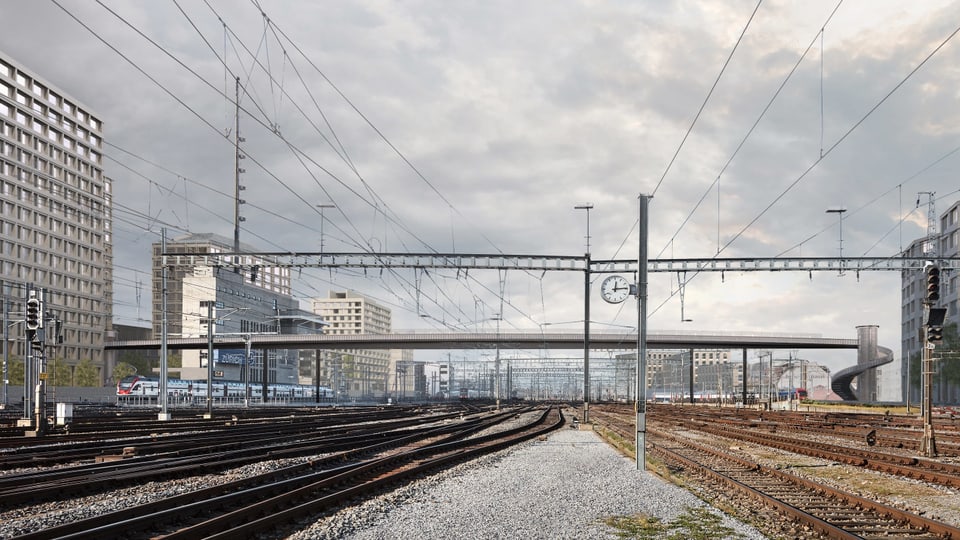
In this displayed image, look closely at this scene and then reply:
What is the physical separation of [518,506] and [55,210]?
13654 cm

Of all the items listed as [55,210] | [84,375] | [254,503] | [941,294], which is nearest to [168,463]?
[254,503]

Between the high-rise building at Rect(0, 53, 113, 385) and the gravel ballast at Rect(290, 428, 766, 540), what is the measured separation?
104092mm

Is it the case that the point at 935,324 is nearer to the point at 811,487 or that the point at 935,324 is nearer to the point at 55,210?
the point at 811,487

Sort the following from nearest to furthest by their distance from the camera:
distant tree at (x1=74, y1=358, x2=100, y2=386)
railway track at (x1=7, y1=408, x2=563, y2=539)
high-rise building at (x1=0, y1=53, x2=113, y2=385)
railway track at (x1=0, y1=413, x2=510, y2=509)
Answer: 1. railway track at (x1=7, y1=408, x2=563, y2=539)
2. railway track at (x1=0, y1=413, x2=510, y2=509)
3. high-rise building at (x1=0, y1=53, x2=113, y2=385)
4. distant tree at (x1=74, y1=358, x2=100, y2=386)

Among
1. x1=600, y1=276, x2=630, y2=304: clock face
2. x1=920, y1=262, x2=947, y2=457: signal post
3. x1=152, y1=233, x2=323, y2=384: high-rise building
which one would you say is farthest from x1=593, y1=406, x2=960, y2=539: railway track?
x1=152, y1=233, x2=323, y2=384: high-rise building

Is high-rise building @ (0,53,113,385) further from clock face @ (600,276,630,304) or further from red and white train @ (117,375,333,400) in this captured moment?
clock face @ (600,276,630,304)

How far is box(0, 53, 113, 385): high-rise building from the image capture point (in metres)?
120

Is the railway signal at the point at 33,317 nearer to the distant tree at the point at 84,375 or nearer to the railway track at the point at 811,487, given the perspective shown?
the railway track at the point at 811,487

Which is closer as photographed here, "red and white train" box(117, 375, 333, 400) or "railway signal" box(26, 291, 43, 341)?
"railway signal" box(26, 291, 43, 341)

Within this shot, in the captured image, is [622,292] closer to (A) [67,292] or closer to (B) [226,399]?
(B) [226,399]

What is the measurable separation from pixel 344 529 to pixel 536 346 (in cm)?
9719

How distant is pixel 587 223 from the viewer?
158 feet

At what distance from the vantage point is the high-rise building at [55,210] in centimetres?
11956

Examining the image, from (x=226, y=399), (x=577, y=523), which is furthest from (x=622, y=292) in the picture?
(x=226, y=399)
